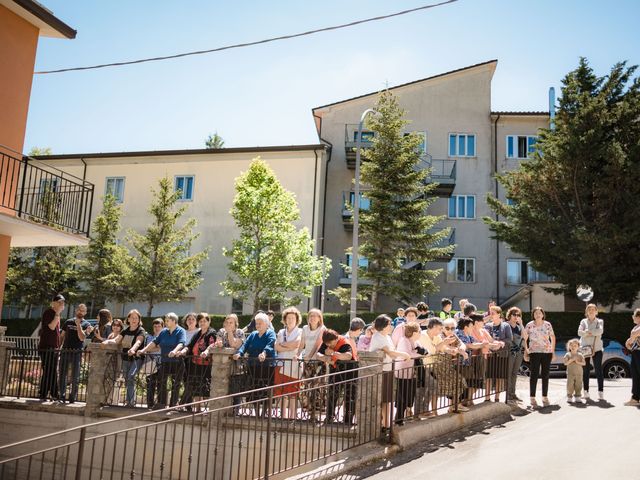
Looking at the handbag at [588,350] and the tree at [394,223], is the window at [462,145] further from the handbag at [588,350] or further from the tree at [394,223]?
the handbag at [588,350]

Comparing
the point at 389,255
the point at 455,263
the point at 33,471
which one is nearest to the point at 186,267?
the point at 389,255

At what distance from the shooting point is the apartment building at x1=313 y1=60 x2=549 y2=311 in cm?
3569

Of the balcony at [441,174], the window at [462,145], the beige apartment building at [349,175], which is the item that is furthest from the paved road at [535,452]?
the window at [462,145]

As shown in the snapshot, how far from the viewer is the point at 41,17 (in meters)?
14.8

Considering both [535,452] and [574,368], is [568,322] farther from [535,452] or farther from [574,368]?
[535,452]

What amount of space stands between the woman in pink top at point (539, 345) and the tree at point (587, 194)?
14.2 m

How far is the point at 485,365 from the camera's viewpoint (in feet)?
35.4

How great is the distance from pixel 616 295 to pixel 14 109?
23.4m

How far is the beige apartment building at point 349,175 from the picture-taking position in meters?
35.1

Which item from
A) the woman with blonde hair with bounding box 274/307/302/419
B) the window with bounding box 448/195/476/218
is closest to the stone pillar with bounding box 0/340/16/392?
the woman with blonde hair with bounding box 274/307/302/419

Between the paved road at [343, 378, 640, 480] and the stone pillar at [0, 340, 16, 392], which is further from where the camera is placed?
the stone pillar at [0, 340, 16, 392]

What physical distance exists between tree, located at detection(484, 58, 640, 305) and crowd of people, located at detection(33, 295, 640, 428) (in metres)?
14.1

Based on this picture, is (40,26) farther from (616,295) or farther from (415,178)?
(616,295)

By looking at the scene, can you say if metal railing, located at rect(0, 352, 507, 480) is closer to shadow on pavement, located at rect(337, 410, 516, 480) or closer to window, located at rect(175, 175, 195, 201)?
shadow on pavement, located at rect(337, 410, 516, 480)
